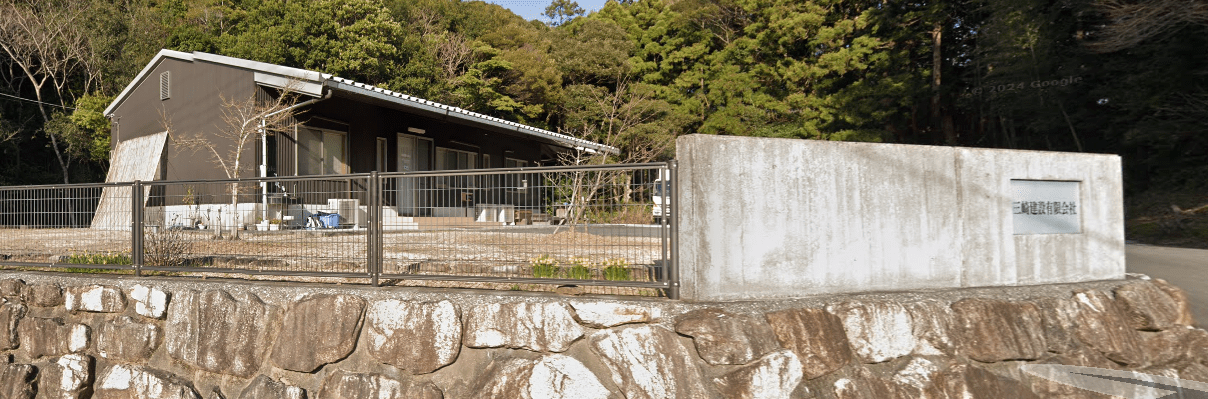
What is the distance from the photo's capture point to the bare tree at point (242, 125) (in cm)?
1034

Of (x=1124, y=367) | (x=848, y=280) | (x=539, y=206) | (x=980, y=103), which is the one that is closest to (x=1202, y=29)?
(x=980, y=103)

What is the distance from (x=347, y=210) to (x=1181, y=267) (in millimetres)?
8614

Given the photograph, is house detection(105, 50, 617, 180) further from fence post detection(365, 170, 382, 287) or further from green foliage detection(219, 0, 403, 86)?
fence post detection(365, 170, 382, 287)

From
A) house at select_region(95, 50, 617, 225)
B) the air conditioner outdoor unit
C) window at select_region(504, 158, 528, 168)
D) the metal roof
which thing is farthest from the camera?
window at select_region(504, 158, 528, 168)

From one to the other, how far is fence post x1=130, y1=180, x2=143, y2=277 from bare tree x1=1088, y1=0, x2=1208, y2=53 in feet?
49.8

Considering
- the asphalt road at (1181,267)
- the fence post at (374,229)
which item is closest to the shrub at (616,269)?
the fence post at (374,229)

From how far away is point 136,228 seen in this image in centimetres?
Answer: 487

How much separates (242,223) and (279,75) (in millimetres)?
6806

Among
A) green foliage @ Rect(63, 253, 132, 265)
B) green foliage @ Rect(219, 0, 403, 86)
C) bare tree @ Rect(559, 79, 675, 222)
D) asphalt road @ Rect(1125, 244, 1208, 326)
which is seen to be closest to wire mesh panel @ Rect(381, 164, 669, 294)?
green foliage @ Rect(63, 253, 132, 265)

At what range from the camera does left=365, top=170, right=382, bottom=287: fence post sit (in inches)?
163

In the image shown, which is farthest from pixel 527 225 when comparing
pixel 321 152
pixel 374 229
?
pixel 321 152

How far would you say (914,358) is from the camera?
3777mm

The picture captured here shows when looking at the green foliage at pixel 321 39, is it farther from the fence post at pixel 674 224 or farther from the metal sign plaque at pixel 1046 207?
the metal sign plaque at pixel 1046 207

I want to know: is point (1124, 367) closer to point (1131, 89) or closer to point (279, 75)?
point (279, 75)
